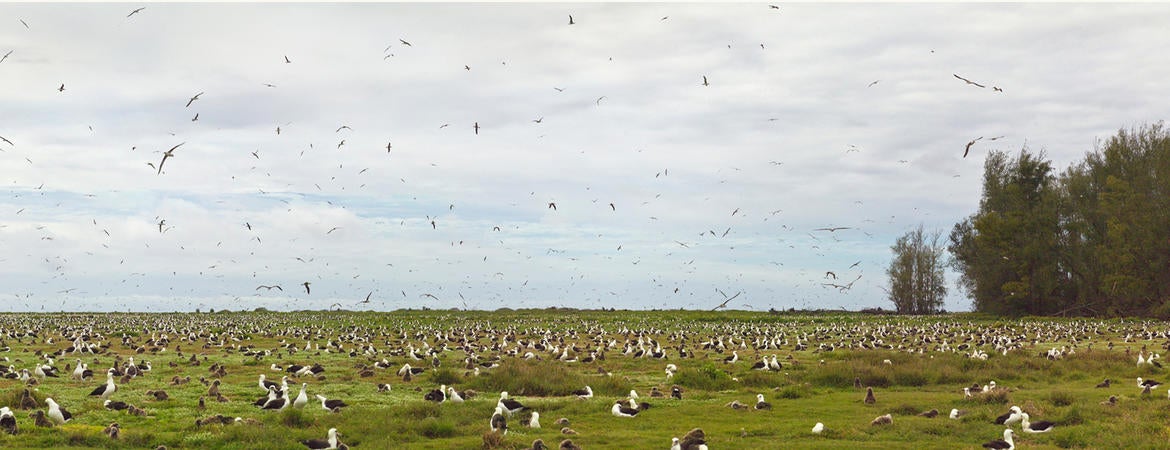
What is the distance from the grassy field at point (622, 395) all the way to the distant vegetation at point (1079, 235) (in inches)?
1248

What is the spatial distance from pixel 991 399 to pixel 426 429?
14.6 meters

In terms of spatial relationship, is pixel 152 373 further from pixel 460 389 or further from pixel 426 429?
pixel 426 429

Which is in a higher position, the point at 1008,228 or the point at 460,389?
the point at 1008,228

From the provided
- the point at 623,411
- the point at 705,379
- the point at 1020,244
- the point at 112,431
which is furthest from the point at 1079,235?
the point at 112,431

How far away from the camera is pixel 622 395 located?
27562mm

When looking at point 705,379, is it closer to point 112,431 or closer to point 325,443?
point 325,443

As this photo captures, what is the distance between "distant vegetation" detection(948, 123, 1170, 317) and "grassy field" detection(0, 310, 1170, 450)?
31.7 metres

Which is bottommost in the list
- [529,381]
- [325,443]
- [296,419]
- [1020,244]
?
[325,443]

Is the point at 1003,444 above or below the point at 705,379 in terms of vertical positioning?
below

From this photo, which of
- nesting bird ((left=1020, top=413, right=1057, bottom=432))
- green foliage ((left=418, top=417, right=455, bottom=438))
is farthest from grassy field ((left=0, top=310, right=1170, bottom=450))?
nesting bird ((left=1020, top=413, right=1057, bottom=432))

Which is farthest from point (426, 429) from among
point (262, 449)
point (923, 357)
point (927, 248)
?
point (927, 248)

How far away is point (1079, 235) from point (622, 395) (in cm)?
7360

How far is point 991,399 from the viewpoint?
2417 cm

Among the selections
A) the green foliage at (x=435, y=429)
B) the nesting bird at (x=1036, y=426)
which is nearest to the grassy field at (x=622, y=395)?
the green foliage at (x=435, y=429)
